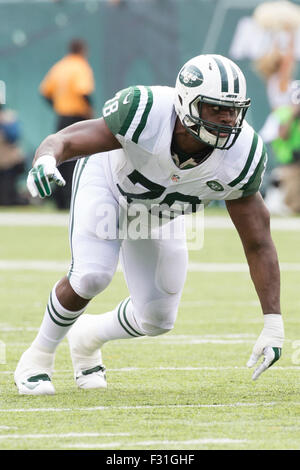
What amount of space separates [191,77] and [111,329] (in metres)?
1.34

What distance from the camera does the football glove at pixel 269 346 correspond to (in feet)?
15.6

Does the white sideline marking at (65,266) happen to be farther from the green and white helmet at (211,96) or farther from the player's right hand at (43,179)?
the player's right hand at (43,179)

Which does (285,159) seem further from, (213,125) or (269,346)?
(213,125)

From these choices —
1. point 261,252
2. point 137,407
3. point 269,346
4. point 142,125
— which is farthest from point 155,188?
point 137,407

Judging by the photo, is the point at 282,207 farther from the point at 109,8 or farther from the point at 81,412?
the point at 81,412

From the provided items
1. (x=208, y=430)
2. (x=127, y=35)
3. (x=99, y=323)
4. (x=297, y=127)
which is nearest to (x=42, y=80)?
(x=127, y=35)

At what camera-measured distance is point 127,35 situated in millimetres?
16562

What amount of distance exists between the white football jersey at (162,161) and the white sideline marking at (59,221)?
906cm

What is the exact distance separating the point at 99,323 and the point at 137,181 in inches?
33.3

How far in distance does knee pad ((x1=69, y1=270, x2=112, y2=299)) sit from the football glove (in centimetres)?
73

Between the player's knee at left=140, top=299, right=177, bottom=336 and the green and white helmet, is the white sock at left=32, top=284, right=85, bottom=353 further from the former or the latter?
the green and white helmet

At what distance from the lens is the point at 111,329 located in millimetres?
5324

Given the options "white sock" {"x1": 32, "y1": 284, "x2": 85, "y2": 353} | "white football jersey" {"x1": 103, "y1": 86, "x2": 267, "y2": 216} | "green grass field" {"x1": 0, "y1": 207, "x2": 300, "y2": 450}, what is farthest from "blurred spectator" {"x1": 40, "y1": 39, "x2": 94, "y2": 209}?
"white football jersey" {"x1": 103, "y1": 86, "x2": 267, "y2": 216}

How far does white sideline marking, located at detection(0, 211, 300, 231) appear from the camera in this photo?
14.3 metres
